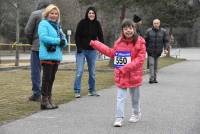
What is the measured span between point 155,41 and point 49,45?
7.27 m

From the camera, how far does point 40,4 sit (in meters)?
11.8

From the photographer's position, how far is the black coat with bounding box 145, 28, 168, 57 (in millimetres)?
17141

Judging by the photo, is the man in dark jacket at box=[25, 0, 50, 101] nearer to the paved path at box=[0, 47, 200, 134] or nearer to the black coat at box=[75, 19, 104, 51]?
the paved path at box=[0, 47, 200, 134]

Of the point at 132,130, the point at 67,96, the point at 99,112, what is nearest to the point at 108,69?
the point at 67,96

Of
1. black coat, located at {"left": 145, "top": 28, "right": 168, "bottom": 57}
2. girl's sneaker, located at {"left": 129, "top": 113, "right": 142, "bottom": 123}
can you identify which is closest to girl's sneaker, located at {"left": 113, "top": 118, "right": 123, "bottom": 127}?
girl's sneaker, located at {"left": 129, "top": 113, "right": 142, "bottom": 123}

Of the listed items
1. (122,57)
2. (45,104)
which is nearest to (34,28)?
(45,104)

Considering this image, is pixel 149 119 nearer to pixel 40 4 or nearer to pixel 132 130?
pixel 132 130

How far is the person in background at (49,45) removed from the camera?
34.1ft

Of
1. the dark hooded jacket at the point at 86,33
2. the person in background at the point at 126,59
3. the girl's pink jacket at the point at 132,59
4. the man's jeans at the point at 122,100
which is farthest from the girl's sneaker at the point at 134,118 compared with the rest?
the dark hooded jacket at the point at 86,33

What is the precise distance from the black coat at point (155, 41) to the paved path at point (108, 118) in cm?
371

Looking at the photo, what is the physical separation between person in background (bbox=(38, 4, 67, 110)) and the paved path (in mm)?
452

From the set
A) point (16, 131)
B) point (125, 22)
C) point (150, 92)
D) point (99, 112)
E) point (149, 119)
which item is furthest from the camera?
point (150, 92)

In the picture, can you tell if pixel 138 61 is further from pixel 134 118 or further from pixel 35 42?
pixel 35 42

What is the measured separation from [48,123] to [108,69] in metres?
13.7
